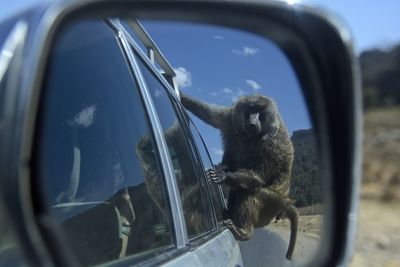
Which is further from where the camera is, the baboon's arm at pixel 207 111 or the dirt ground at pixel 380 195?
the dirt ground at pixel 380 195

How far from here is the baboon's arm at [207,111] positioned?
3.13m

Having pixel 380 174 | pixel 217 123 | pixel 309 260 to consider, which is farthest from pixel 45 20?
pixel 380 174

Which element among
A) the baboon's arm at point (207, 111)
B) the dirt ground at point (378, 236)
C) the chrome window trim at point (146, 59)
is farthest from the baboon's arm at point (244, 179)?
the dirt ground at point (378, 236)

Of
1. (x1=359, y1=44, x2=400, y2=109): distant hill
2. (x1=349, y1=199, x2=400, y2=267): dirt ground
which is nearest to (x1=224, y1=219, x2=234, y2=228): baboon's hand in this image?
(x1=349, y1=199, x2=400, y2=267): dirt ground

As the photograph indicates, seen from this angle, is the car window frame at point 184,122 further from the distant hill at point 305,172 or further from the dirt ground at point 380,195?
the dirt ground at point 380,195

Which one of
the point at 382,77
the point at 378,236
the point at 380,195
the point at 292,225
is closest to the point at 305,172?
the point at 292,225

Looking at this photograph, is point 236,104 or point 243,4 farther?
point 236,104

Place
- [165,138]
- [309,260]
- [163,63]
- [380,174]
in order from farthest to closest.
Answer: [380,174]
[163,63]
[165,138]
[309,260]

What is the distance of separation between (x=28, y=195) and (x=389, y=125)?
41.9 metres

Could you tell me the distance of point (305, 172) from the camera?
125 inches

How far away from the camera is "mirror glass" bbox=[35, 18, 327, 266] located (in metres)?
2.06

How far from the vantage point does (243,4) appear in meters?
2.38

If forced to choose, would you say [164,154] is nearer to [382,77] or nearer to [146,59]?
[146,59]

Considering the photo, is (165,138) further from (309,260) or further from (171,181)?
(309,260)
